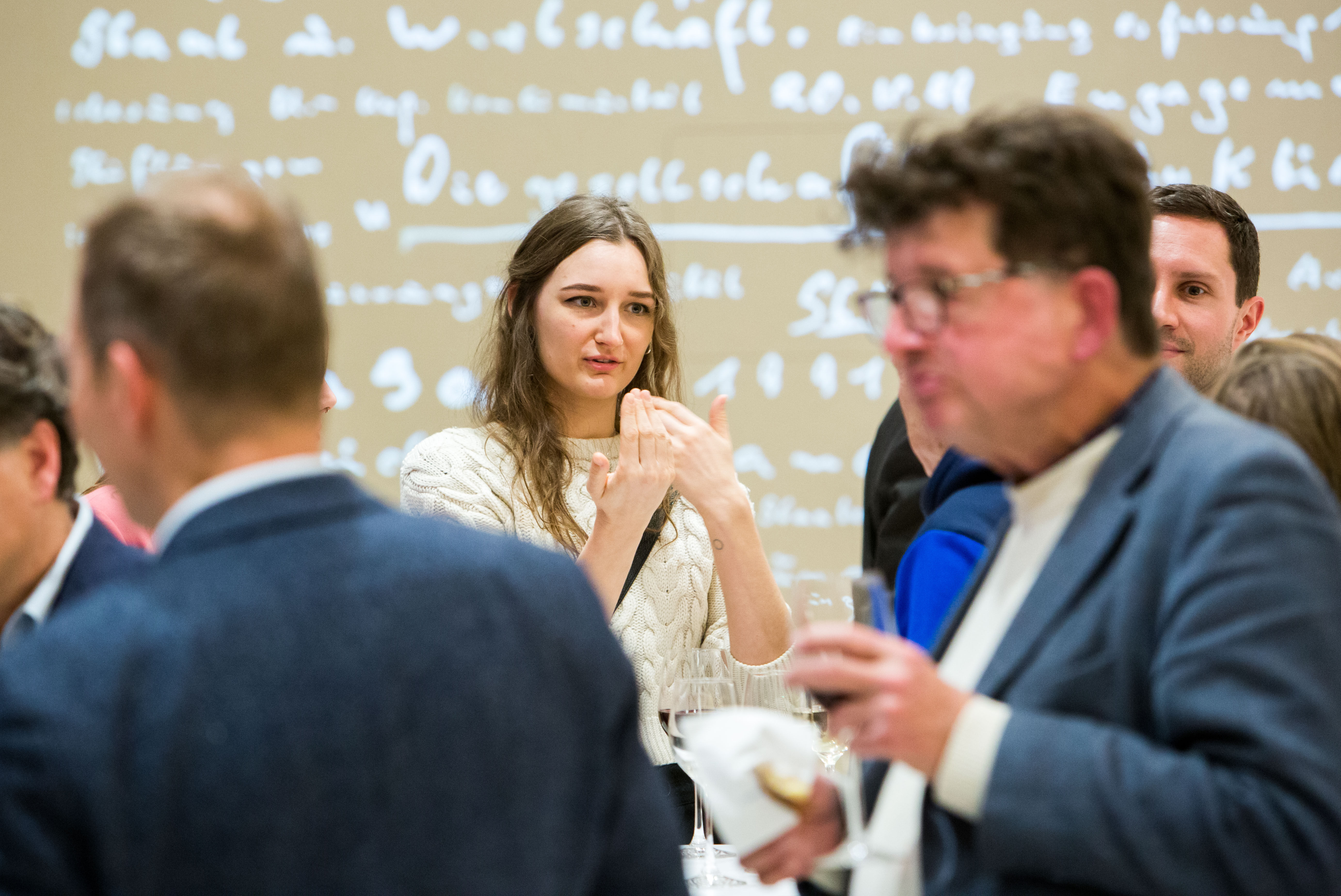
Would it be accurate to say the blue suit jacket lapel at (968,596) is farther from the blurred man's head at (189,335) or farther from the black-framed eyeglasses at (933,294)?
the blurred man's head at (189,335)

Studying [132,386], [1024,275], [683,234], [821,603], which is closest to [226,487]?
[132,386]

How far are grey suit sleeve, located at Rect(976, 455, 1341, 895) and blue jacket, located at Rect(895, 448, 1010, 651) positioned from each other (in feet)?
1.62

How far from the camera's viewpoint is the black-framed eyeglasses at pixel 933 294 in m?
0.95

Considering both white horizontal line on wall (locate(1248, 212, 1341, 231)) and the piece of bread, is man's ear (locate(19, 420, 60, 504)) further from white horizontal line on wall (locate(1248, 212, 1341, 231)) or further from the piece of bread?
white horizontal line on wall (locate(1248, 212, 1341, 231))

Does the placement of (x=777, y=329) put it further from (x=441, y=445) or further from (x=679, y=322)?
(x=441, y=445)

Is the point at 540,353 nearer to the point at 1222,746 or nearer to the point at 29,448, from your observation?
the point at 29,448

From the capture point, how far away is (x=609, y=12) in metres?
3.50

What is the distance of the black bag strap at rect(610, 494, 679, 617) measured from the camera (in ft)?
7.18

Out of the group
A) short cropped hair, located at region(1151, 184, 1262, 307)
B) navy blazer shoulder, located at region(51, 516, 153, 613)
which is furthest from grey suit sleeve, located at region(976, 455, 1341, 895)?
short cropped hair, located at region(1151, 184, 1262, 307)

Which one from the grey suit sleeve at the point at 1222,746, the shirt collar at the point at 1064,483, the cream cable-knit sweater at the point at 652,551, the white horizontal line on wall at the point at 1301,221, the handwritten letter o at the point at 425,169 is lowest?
the cream cable-knit sweater at the point at 652,551

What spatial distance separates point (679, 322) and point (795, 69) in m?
0.85

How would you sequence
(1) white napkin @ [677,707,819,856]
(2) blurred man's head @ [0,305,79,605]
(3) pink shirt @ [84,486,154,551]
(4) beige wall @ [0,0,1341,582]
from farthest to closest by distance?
(4) beige wall @ [0,0,1341,582] → (3) pink shirt @ [84,486,154,551] → (2) blurred man's head @ [0,305,79,605] → (1) white napkin @ [677,707,819,856]

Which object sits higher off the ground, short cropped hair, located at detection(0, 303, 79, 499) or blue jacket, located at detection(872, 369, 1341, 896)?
short cropped hair, located at detection(0, 303, 79, 499)

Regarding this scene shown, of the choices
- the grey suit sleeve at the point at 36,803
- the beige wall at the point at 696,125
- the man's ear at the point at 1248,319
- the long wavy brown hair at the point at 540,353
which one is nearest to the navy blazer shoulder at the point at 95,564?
the grey suit sleeve at the point at 36,803
